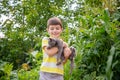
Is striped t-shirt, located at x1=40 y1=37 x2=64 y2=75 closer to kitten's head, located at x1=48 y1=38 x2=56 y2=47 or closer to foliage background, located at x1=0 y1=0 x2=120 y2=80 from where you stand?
kitten's head, located at x1=48 y1=38 x2=56 y2=47

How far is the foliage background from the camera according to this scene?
4426mm

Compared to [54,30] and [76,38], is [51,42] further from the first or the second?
[76,38]

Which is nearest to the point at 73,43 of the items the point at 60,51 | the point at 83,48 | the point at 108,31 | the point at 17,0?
the point at 83,48

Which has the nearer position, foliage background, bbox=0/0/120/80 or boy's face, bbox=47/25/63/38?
boy's face, bbox=47/25/63/38

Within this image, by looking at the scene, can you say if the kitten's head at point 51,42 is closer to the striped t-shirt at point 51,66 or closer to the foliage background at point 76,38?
the striped t-shirt at point 51,66

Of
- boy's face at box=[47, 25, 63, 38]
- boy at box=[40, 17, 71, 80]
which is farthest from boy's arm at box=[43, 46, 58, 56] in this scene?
boy's face at box=[47, 25, 63, 38]

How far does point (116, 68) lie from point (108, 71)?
23 centimetres

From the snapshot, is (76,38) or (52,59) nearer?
(52,59)

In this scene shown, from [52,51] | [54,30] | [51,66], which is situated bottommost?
[51,66]

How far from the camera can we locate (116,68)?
14.1 ft

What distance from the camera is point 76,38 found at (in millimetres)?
4922

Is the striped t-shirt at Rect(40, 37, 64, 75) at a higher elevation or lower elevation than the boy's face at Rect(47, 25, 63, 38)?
lower

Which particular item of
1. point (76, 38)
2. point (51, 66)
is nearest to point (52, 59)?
point (51, 66)

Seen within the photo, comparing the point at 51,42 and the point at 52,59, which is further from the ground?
the point at 51,42
